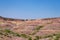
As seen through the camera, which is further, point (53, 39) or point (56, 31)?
point (56, 31)

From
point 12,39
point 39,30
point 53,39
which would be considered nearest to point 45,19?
point 39,30

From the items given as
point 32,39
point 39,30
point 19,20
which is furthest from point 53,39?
point 19,20

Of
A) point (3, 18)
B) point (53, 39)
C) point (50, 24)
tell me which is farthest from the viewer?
point (3, 18)

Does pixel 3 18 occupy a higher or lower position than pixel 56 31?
higher

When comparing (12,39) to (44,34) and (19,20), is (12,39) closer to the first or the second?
(44,34)

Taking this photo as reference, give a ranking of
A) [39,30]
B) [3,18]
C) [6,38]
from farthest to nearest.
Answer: [3,18] → [39,30] → [6,38]

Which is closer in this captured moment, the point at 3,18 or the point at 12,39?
the point at 12,39

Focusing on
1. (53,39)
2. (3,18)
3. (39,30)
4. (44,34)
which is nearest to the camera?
(53,39)

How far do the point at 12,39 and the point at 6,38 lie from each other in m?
0.65

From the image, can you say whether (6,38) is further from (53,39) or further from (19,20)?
(19,20)

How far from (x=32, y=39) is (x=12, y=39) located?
3.50m

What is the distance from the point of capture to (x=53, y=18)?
102ft

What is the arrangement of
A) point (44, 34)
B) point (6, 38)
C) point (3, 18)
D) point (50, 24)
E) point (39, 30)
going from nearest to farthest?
point (6, 38) < point (44, 34) < point (39, 30) < point (50, 24) < point (3, 18)

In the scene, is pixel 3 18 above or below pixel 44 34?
above
